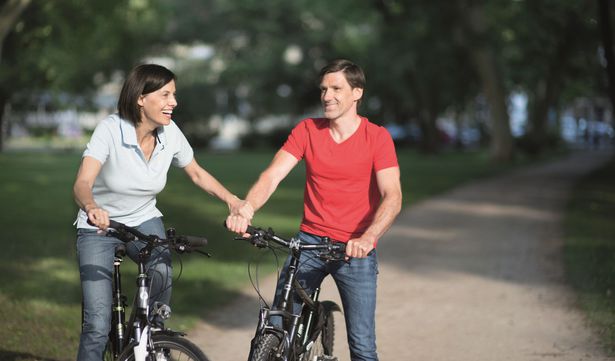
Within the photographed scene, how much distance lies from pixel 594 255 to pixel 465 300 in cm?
343

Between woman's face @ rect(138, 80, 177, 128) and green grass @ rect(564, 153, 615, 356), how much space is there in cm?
377

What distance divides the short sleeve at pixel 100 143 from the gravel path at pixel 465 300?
257cm

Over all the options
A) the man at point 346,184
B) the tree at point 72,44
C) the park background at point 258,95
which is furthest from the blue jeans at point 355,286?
the tree at point 72,44

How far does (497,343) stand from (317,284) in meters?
2.78

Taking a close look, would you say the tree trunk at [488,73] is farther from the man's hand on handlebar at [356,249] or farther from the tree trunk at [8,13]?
the man's hand on handlebar at [356,249]

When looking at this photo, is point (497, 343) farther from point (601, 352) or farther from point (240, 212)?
point (240, 212)

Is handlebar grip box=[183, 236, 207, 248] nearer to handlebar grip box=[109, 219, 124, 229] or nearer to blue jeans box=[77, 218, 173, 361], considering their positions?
handlebar grip box=[109, 219, 124, 229]

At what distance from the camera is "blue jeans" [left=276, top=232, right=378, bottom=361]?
16.0ft

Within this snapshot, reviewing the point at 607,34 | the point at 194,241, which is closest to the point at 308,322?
the point at 194,241

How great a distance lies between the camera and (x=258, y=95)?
54688mm

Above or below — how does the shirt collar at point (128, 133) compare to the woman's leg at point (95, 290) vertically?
above

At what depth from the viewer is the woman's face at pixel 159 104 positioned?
4.63 metres

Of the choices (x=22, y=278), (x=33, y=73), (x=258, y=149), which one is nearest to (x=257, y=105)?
(x=258, y=149)

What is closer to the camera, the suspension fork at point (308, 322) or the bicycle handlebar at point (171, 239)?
the bicycle handlebar at point (171, 239)
